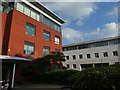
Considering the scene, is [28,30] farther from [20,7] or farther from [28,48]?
[20,7]

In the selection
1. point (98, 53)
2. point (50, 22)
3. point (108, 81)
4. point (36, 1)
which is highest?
point (36, 1)

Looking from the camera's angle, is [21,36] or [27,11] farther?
[27,11]

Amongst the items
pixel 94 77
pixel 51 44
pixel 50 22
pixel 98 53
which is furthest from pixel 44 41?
pixel 94 77

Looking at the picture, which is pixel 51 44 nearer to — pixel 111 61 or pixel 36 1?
pixel 36 1

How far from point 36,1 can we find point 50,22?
650cm

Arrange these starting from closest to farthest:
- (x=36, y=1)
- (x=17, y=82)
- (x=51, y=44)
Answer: (x=17, y=82) → (x=36, y=1) → (x=51, y=44)

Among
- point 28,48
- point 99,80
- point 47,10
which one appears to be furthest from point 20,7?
point 99,80

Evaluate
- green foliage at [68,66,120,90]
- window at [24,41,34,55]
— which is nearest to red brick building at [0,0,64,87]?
window at [24,41,34,55]

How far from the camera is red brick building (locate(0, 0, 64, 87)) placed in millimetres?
23703

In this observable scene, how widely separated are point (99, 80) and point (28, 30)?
20512mm

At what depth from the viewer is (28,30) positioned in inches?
1081

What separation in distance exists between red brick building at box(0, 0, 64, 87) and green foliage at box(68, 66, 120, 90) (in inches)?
610

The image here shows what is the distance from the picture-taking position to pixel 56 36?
3619cm

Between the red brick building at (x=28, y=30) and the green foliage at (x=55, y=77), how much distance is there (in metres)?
4.03
